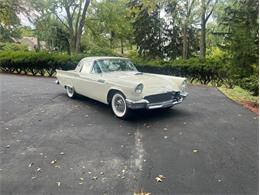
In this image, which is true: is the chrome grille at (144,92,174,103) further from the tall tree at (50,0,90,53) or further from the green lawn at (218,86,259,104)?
the tall tree at (50,0,90,53)

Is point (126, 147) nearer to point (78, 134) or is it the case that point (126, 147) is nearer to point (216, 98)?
point (78, 134)

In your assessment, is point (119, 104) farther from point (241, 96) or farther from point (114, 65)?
point (241, 96)

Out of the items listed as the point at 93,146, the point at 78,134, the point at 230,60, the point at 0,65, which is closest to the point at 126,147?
the point at 93,146

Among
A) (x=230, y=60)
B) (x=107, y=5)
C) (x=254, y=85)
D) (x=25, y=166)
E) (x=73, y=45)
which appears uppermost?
(x=107, y=5)

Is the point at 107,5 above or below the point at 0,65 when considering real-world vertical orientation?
above

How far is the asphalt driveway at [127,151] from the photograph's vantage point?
3623 mm

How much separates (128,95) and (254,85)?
469 cm

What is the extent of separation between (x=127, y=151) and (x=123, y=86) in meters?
2.18

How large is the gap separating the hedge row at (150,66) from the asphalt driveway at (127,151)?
6590 mm

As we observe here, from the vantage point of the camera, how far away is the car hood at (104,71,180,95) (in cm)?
655

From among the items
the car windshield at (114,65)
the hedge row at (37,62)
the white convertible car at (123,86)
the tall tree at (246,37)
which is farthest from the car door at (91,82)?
the hedge row at (37,62)

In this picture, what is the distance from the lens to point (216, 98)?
31.8 ft

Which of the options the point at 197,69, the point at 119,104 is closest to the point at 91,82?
the point at 119,104

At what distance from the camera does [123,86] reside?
657 centimetres
